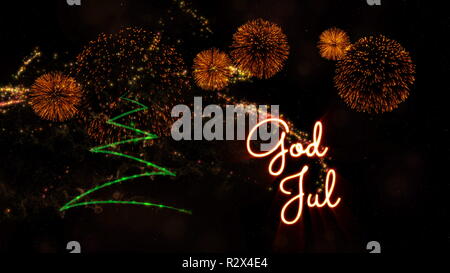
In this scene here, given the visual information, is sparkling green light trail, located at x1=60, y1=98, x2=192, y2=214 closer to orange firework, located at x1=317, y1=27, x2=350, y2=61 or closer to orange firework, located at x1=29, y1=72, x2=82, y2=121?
orange firework, located at x1=29, y1=72, x2=82, y2=121

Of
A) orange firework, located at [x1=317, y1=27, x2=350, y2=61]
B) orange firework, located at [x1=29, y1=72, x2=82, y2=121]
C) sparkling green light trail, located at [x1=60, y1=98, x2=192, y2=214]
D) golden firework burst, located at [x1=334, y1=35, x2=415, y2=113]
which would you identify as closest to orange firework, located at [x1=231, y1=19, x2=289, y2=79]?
orange firework, located at [x1=317, y1=27, x2=350, y2=61]

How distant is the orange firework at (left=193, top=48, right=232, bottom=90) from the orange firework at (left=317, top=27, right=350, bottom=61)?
0.77 meters

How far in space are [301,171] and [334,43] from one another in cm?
100

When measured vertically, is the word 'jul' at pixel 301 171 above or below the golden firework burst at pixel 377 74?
below

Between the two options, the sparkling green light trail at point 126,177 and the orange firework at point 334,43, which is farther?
the orange firework at point 334,43

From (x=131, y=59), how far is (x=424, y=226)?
2564 mm

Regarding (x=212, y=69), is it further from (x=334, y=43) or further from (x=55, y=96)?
(x=55, y=96)

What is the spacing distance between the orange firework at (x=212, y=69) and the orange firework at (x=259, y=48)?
0.35ft

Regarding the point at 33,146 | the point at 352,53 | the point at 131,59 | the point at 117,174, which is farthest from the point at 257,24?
the point at 33,146

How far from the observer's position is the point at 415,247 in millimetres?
2369

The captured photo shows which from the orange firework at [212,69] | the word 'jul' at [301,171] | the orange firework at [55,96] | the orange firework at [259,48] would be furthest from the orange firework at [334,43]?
the orange firework at [55,96]

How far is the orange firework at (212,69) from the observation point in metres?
2.18

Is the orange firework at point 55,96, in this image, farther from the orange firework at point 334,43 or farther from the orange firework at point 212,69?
the orange firework at point 334,43

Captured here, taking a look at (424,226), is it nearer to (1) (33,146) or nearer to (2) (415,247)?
(2) (415,247)
